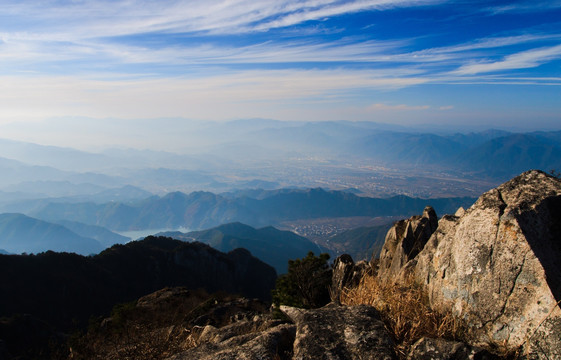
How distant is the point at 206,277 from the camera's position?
9000 centimetres

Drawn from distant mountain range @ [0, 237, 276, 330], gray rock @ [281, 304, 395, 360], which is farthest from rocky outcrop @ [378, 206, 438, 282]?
distant mountain range @ [0, 237, 276, 330]

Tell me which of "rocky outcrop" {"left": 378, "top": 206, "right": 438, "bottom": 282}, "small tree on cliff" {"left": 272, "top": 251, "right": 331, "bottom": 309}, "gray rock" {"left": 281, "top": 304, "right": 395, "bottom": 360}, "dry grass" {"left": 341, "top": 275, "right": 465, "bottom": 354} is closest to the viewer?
"gray rock" {"left": 281, "top": 304, "right": 395, "bottom": 360}

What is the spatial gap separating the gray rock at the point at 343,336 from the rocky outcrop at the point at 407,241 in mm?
10126

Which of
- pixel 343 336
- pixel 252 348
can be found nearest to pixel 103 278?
pixel 252 348

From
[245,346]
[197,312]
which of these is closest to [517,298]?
[245,346]

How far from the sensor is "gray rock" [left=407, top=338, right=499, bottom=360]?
3877 millimetres

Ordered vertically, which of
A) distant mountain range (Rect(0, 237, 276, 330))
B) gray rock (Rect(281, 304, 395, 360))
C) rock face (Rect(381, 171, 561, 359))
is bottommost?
distant mountain range (Rect(0, 237, 276, 330))

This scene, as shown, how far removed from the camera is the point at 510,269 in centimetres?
438

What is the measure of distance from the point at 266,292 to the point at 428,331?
100.0m

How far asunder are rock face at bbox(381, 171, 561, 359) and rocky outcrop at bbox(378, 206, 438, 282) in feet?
30.8

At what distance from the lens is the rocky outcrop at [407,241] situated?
14.8 meters

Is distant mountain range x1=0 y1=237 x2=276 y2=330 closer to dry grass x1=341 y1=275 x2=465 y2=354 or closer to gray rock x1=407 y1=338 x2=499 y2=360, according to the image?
dry grass x1=341 y1=275 x2=465 y2=354

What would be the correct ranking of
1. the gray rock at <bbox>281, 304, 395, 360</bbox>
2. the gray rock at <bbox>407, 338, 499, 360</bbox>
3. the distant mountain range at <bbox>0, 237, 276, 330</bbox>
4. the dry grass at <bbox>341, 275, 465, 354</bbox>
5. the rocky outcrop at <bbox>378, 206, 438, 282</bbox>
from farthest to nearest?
the distant mountain range at <bbox>0, 237, 276, 330</bbox> < the rocky outcrop at <bbox>378, 206, 438, 282</bbox> < the dry grass at <bbox>341, 275, 465, 354</bbox> < the gray rock at <bbox>281, 304, 395, 360</bbox> < the gray rock at <bbox>407, 338, 499, 360</bbox>

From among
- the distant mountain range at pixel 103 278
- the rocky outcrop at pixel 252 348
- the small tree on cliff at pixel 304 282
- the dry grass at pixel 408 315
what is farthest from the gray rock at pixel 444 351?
the distant mountain range at pixel 103 278
